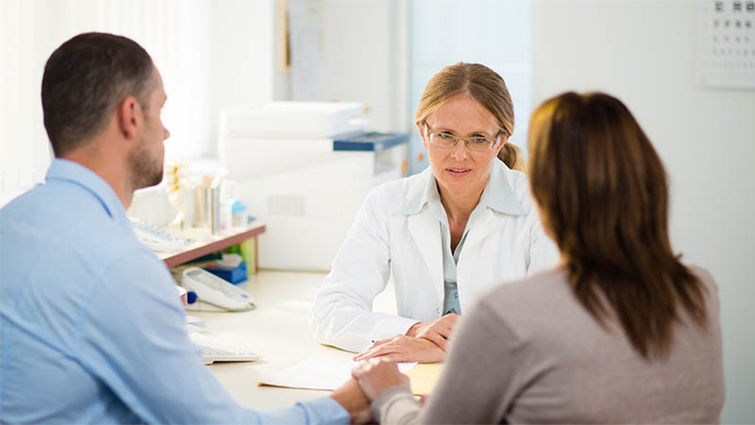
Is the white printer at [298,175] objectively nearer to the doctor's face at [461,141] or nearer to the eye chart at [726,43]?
the doctor's face at [461,141]

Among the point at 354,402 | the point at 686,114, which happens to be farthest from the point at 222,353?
the point at 686,114

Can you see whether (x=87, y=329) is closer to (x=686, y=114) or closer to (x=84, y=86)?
(x=84, y=86)

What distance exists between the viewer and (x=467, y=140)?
2174 mm

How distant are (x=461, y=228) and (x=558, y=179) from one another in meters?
1.17

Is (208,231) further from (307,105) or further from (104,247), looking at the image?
(104,247)

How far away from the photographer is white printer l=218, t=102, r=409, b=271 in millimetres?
3273

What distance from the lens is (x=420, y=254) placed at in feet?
7.38

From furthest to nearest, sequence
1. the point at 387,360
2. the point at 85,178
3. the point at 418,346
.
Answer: the point at 418,346
the point at 387,360
the point at 85,178

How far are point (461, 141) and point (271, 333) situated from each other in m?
0.69

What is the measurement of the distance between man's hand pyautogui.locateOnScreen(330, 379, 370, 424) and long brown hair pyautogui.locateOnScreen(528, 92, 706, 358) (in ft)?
1.80

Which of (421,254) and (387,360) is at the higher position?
(421,254)

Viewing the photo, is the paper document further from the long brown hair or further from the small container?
the small container

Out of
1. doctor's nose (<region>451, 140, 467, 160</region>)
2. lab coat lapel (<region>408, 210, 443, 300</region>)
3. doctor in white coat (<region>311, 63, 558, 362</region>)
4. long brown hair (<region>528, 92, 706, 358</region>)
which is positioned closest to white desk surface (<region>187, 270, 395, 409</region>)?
doctor in white coat (<region>311, 63, 558, 362</region>)

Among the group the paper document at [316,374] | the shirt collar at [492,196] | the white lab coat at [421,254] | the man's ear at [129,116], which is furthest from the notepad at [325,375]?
the man's ear at [129,116]
